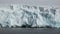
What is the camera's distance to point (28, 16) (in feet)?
5.95

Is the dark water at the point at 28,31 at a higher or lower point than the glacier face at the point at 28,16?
lower

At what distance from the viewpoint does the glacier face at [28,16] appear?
5.87 ft

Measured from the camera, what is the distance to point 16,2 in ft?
6.03

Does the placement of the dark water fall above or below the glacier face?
below

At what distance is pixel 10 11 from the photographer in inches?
71.3

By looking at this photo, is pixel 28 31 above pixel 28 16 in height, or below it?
below

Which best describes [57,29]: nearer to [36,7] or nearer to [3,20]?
[36,7]

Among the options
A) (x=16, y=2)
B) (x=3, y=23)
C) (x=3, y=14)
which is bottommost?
(x=3, y=23)

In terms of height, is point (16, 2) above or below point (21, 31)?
above

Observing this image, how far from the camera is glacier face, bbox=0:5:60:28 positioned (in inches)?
70.5

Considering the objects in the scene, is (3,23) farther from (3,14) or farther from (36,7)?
(36,7)

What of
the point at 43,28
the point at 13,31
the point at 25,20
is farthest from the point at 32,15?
the point at 13,31

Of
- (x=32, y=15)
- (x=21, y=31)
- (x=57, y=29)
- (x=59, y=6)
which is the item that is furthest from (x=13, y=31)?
(x=59, y=6)

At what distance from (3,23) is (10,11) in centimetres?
20
